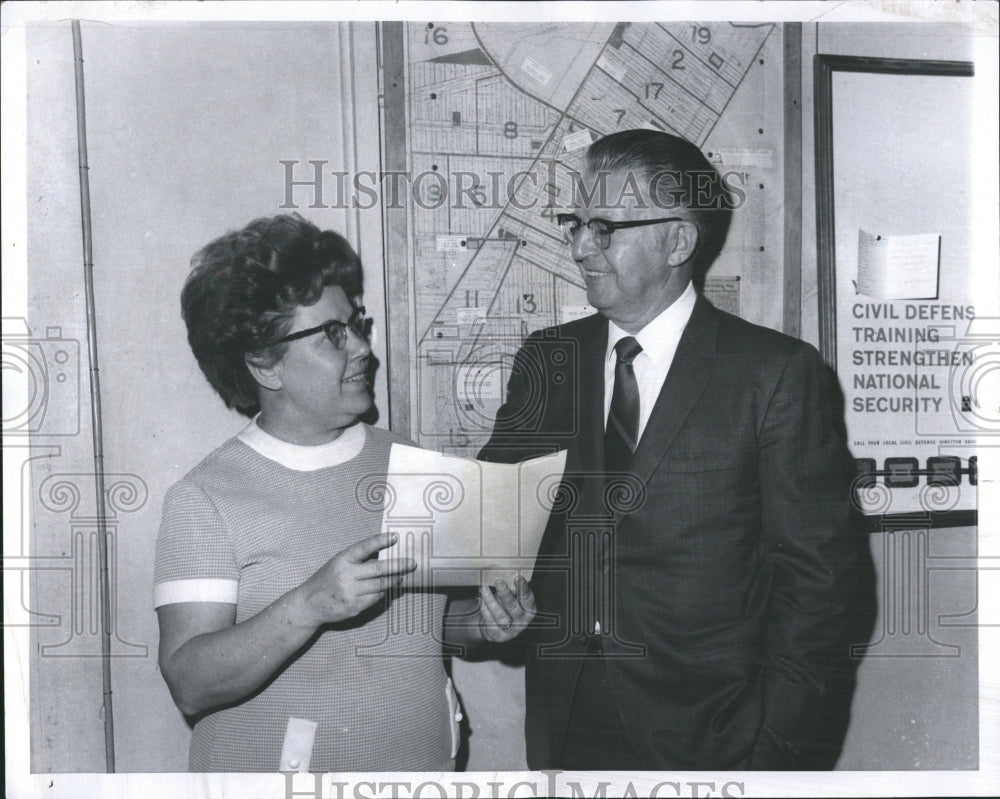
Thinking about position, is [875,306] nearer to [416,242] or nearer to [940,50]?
[940,50]

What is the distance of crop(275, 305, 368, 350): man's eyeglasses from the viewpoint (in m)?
1.33

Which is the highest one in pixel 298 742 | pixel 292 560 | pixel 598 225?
pixel 598 225

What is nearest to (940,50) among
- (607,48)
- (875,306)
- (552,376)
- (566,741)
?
(875,306)

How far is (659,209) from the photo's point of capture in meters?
1.36

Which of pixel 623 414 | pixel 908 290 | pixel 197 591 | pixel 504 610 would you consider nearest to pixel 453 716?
pixel 504 610

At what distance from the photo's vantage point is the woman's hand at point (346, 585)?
1277 millimetres

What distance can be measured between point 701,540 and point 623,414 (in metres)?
0.24

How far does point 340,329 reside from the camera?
52.9 inches

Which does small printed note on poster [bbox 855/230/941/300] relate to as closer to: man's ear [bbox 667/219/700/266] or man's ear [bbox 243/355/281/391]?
man's ear [bbox 667/219/700/266]

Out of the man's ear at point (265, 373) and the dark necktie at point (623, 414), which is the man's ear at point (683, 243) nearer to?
the dark necktie at point (623, 414)

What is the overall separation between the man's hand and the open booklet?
0.02m

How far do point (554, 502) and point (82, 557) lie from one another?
0.82 m

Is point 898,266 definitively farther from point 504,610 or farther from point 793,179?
point 504,610

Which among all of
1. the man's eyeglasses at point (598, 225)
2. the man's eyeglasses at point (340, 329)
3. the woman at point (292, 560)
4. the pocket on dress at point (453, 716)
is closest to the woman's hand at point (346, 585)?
the woman at point (292, 560)
